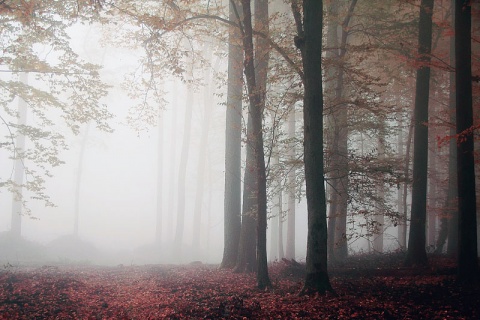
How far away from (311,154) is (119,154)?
61.8 m

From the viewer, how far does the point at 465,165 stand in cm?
776

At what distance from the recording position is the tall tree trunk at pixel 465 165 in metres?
7.68

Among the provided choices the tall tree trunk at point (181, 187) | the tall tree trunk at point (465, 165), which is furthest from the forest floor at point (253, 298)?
the tall tree trunk at point (181, 187)

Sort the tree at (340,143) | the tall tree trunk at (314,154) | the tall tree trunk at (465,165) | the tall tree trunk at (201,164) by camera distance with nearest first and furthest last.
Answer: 1. the tall tree trunk at (314,154)
2. the tall tree trunk at (465,165)
3. the tree at (340,143)
4. the tall tree trunk at (201,164)

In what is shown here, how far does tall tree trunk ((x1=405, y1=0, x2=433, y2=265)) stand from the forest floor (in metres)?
0.75

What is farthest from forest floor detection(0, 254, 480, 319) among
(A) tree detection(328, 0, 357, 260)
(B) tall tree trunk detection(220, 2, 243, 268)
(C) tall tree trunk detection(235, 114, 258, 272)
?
(B) tall tree trunk detection(220, 2, 243, 268)

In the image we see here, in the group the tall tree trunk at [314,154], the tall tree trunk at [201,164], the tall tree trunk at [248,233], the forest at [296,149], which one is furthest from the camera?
the tall tree trunk at [201,164]

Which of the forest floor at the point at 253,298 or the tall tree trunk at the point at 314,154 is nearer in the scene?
the forest floor at the point at 253,298

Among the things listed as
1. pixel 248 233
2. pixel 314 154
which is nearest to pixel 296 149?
pixel 248 233

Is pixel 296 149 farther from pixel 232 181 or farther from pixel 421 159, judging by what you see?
pixel 421 159

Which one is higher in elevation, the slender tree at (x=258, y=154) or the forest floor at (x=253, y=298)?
the slender tree at (x=258, y=154)

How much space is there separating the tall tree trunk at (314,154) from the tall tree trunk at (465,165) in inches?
118

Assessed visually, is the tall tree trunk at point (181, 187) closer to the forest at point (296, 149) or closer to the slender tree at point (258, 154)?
the forest at point (296, 149)

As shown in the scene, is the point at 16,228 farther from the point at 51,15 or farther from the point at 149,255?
the point at 51,15
